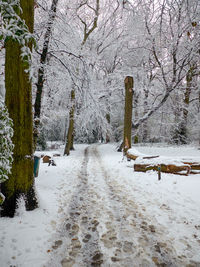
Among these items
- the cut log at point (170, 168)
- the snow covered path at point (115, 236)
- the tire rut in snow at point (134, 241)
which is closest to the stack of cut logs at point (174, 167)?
the cut log at point (170, 168)

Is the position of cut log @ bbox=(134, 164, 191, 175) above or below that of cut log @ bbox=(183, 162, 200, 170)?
below

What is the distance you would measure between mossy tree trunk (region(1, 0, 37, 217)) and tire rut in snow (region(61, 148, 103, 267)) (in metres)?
1.02

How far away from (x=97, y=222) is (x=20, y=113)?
2644 mm

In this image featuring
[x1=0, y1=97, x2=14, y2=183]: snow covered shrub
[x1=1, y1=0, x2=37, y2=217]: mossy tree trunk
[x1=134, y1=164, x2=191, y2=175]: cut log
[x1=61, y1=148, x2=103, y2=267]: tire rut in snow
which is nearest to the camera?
[x1=0, y1=97, x2=14, y2=183]: snow covered shrub

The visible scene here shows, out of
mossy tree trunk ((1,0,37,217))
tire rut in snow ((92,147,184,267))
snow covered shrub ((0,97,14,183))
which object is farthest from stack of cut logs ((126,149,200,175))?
snow covered shrub ((0,97,14,183))

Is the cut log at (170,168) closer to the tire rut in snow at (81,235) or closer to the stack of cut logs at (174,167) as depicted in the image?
the stack of cut logs at (174,167)

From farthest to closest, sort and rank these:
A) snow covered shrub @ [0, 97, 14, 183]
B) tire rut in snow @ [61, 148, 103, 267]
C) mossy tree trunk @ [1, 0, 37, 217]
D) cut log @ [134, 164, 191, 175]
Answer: cut log @ [134, 164, 191, 175], mossy tree trunk @ [1, 0, 37, 217], tire rut in snow @ [61, 148, 103, 267], snow covered shrub @ [0, 97, 14, 183]

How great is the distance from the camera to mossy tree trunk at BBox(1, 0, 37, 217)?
2.94m

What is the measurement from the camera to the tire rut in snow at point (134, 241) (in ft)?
7.33

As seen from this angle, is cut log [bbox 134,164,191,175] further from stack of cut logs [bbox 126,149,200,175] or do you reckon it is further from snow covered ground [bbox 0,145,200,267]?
snow covered ground [bbox 0,145,200,267]

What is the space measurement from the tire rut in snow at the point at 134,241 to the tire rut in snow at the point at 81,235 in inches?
8.4

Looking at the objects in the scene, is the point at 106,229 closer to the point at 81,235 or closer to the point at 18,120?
the point at 81,235

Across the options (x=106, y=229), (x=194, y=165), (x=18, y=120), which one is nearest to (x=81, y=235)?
(x=106, y=229)

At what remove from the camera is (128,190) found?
5.03m
